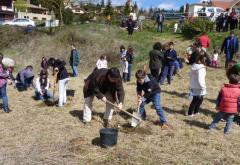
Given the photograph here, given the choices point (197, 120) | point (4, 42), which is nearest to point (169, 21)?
point (4, 42)

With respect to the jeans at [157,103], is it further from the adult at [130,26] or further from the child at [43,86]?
the adult at [130,26]

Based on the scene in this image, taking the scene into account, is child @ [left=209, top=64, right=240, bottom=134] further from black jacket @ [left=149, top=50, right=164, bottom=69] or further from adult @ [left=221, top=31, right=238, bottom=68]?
adult @ [left=221, top=31, right=238, bottom=68]

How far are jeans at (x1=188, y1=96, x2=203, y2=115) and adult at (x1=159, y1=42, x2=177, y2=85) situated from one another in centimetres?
391

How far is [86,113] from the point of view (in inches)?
398

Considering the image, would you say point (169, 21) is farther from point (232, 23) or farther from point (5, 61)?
point (5, 61)

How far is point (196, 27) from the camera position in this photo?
26000 millimetres

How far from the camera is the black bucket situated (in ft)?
27.2

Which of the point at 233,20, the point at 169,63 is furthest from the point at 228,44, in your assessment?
the point at 233,20

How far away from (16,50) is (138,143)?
895 inches

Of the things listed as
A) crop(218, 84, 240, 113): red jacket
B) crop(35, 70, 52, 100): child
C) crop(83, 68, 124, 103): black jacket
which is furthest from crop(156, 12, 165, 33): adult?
crop(83, 68, 124, 103): black jacket

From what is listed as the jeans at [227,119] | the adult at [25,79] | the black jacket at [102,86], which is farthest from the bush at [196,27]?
the black jacket at [102,86]

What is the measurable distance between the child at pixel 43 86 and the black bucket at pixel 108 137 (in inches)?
221

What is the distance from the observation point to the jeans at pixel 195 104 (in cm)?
1059

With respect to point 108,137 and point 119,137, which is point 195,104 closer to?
point 119,137
